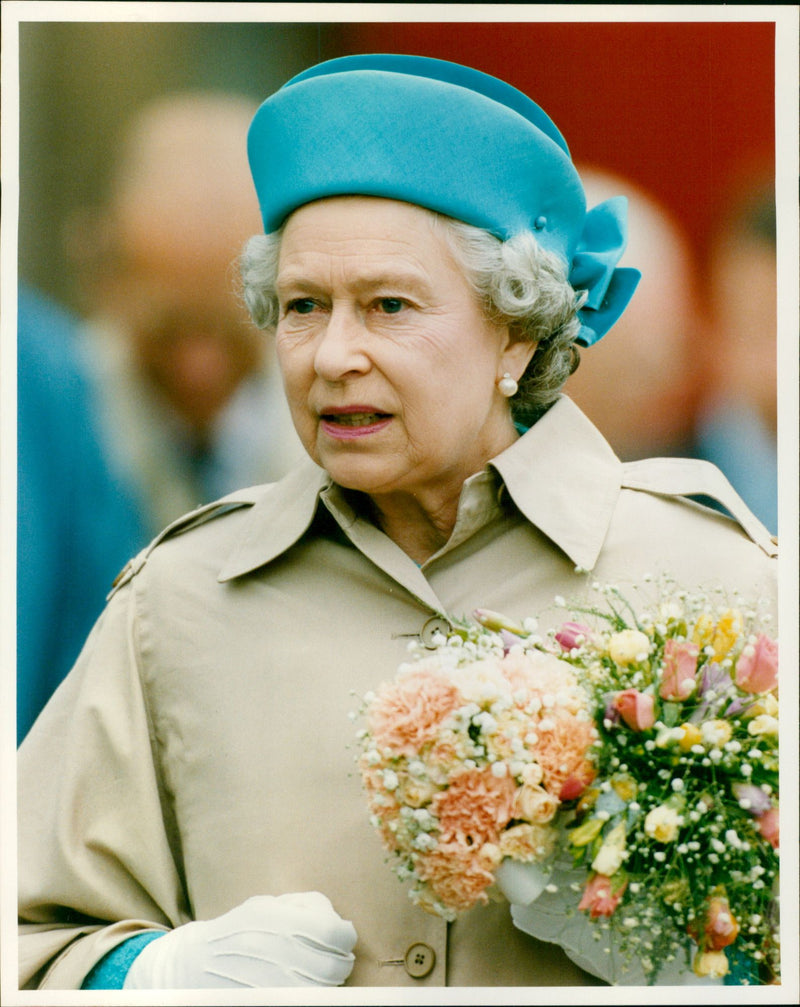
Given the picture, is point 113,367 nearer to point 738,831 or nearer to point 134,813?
point 134,813

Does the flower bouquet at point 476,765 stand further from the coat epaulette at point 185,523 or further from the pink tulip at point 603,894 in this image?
the coat epaulette at point 185,523

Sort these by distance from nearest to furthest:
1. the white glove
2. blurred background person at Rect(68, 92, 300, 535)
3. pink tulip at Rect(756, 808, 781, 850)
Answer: pink tulip at Rect(756, 808, 781, 850)
the white glove
blurred background person at Rect(68, 92, 300, 535)

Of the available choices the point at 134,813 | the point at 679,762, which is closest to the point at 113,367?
the point at 134,813

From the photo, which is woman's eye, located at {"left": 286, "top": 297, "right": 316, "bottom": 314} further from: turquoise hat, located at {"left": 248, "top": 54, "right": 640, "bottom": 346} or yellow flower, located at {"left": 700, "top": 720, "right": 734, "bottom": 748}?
yellow flower, located at {"left": 700, "top": 720, "right": 734, "bottom": 748}

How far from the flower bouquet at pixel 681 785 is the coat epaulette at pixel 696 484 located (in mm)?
547

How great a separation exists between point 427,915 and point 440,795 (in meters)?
0.56

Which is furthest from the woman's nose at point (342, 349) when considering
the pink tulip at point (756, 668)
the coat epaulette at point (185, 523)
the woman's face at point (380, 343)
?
the pink tulip at point (756, 668)

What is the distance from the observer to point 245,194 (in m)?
3.57

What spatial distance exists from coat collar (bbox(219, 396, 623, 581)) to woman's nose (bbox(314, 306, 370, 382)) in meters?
0.34

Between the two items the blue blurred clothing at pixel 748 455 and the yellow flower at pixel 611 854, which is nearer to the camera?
the yellow flower at pixel 611 854

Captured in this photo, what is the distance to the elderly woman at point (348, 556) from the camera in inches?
119

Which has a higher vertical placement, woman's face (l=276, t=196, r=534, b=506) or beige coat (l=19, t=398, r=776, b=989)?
woman's face (l=276, t=196, r=534, b=506)

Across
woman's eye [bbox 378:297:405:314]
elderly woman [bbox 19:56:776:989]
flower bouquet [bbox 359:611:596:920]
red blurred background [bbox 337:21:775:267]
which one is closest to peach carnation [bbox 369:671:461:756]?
flower bouquet [bbox 359:611:596:920]

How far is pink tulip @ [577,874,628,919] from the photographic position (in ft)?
8.43
